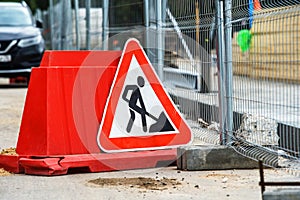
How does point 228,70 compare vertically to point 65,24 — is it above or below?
above

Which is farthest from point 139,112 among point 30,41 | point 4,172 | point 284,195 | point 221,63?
point 30,41

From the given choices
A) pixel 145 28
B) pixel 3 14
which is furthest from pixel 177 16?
pixel 3 14

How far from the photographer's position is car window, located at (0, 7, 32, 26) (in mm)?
20172

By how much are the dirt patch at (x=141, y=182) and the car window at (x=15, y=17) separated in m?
13.3

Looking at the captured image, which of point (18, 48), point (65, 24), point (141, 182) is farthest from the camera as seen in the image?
point (65, 24)

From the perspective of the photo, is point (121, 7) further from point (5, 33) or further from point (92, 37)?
point (5, 33)

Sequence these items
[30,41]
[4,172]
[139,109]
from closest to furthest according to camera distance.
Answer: [4,172], [139,109], [30,41]

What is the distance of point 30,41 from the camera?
63.4 feet

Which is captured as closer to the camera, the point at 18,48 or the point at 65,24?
the point at 18,48

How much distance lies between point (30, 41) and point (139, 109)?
11.8 m

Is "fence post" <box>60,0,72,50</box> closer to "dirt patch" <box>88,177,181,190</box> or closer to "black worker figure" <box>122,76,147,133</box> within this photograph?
"black worker figure" <box>122,76,147,133</box>

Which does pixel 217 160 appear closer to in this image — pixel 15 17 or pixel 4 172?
pixel 4 172

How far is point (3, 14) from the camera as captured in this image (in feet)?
67.0

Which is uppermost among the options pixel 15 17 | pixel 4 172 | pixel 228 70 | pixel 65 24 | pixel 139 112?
pixel 228 70
